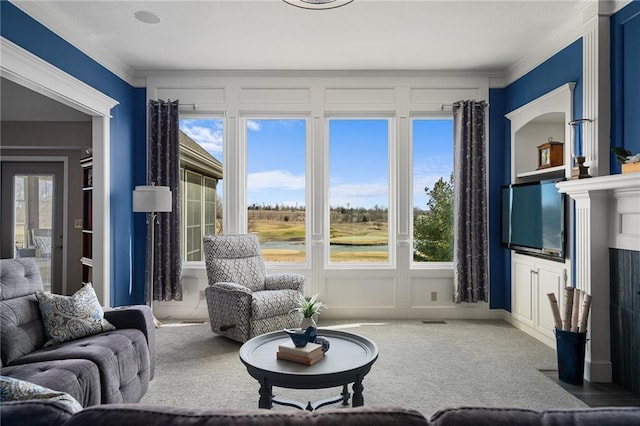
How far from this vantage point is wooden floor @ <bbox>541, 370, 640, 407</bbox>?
2.73 m

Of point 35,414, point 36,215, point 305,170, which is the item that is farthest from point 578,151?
point 36,215

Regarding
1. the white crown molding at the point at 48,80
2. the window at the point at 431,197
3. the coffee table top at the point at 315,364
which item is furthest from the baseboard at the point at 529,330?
the white crown molding at the point at 48,80

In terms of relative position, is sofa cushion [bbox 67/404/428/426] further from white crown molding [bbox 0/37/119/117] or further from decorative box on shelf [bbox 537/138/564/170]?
decorative box on shelf [bbox 537/138/564/170]

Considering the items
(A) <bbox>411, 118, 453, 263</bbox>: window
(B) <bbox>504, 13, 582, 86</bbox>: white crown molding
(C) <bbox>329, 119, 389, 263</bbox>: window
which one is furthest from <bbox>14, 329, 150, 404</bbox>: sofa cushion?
(B) <bbox>504, 13, 582, 86</bbox>: white crown molding

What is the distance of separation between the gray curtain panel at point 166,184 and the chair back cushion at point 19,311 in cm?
211

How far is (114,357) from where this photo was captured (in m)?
2.38

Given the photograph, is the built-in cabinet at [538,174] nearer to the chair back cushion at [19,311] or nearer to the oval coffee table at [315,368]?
the oval coffee table at [315,368]

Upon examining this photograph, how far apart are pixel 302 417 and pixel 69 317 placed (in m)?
2.33

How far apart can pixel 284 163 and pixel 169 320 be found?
2359mm

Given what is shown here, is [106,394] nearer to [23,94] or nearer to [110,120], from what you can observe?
[110,120]

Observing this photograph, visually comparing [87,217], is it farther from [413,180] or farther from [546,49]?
[546,49]

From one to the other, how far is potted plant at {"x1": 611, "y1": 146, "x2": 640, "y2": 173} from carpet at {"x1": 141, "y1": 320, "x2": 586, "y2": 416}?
1619 mm

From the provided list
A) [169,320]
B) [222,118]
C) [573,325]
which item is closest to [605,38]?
[573,325]

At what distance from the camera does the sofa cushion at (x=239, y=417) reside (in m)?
0.82
